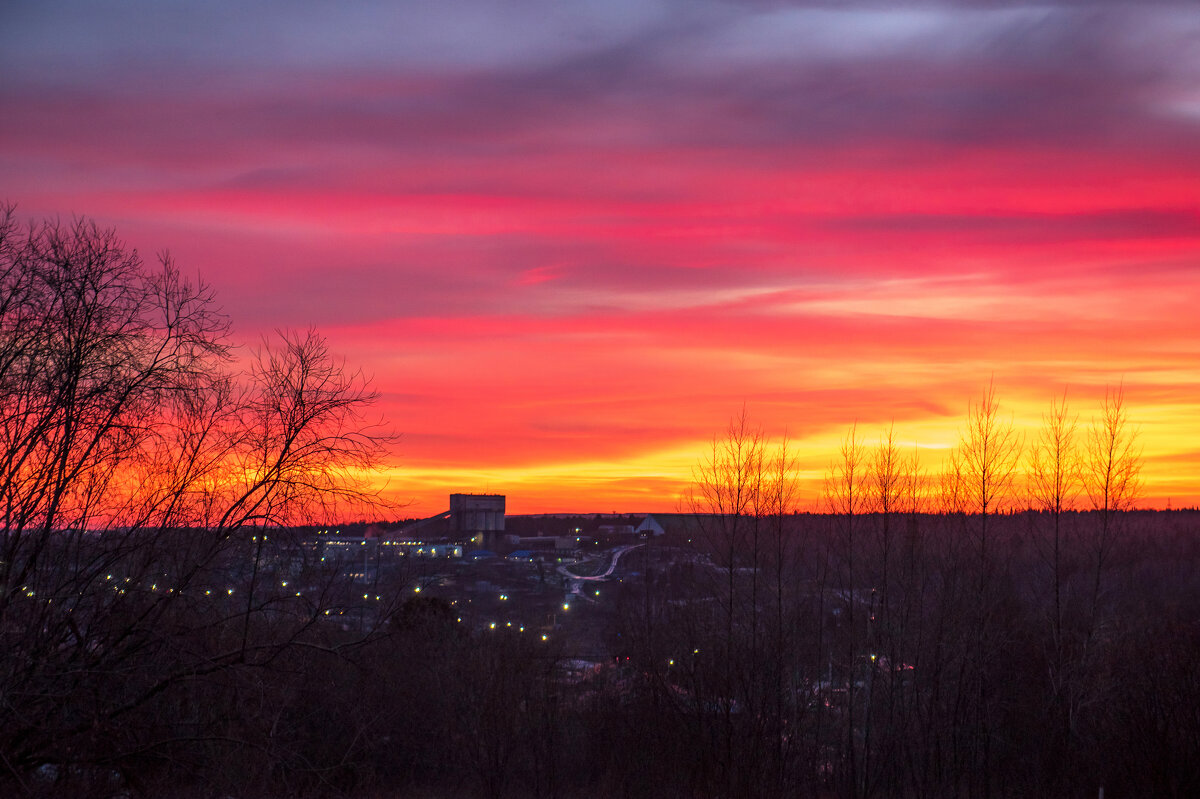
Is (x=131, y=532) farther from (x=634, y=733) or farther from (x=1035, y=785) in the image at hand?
(x=1035, y=785)

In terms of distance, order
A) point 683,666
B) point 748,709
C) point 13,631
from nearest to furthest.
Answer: point 13,631
point 748,709
point 683,666

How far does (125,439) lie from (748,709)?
23.0 meters

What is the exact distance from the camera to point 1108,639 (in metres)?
44.3

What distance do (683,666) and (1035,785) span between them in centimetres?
1242

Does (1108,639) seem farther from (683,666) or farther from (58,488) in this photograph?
(58,488)

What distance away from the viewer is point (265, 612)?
52.9 feet

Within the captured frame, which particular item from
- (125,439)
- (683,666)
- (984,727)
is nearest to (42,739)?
(125,439)

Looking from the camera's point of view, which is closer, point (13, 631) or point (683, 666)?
point (13, 631)

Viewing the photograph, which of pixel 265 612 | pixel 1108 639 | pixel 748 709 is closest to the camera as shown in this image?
pixel 265 612

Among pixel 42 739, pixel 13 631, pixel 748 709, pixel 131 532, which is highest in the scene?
pixel 131 532

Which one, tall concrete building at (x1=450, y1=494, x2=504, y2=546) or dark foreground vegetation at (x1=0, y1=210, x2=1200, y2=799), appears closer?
dark foreground vegetation at (x1=0, y1=210, x2=1200, y2=799)

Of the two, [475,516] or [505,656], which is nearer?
[505,656]

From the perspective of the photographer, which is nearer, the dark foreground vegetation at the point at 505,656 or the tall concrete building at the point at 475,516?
the dark foreground vegetation at the point at 505,656

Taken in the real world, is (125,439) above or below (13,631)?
above
